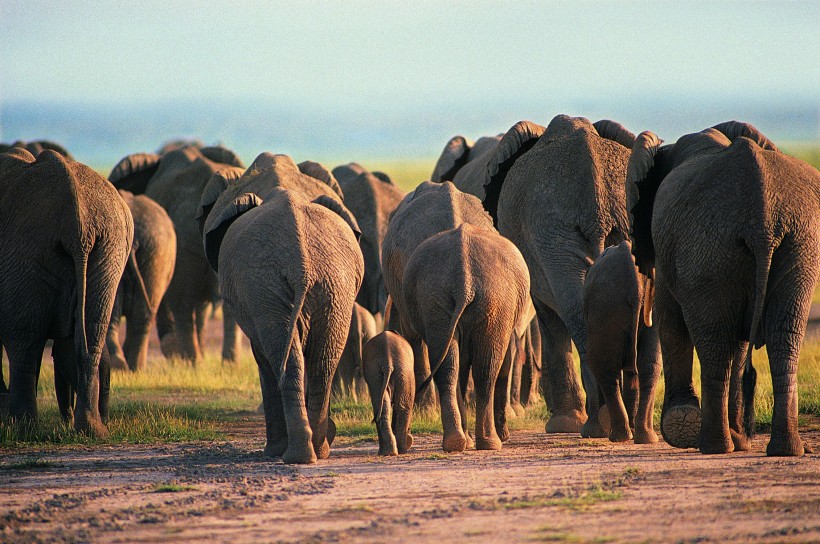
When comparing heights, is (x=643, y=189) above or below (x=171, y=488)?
above

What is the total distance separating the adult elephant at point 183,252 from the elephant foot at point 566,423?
8195 mm

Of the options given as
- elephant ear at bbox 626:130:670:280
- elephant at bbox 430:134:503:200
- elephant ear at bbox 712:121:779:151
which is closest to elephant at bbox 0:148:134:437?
elephant ear at bbox 626:130:670:280

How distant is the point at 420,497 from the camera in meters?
7.50

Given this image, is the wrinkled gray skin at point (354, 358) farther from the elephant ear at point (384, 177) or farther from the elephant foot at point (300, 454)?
the elephant ear at point (384, 177)

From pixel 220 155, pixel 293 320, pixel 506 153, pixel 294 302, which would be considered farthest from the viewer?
pixel 220 155

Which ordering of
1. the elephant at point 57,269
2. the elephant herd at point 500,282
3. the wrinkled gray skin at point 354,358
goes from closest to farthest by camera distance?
the elephant herd at point 500,282, the elephant at point 57,269, the wrinkled gray skin at point 354,358

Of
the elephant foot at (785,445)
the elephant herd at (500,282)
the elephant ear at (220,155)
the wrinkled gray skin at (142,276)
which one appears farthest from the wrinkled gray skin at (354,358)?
the elephant ear at (220,155)

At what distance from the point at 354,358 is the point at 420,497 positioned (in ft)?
22.7

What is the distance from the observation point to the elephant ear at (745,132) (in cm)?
1006

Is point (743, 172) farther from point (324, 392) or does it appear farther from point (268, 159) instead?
point (268, 159)

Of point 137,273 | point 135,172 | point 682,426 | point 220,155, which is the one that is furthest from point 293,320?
point 220,155

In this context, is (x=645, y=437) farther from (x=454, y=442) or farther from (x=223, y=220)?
(x=223, y=220)

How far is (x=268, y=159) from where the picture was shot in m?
12.1

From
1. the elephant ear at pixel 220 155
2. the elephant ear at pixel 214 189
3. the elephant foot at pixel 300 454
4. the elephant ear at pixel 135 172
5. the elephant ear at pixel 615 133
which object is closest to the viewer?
the elephant foot at pixel 300 454
